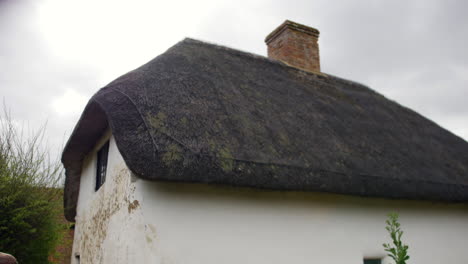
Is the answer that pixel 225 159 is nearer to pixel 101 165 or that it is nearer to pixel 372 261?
pixel 372 261

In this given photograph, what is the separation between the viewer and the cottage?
13.3 ft

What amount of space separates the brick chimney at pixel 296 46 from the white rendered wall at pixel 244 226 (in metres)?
4.52

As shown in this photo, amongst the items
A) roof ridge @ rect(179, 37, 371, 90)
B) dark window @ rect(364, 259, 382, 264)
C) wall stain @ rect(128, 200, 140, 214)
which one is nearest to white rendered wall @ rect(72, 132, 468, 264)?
wall stain @ rect(128, 200, 140, 214)

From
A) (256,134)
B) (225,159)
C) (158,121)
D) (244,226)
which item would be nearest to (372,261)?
(244,226)

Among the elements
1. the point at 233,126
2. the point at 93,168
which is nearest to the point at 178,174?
the point at 233,126

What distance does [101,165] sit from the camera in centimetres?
668

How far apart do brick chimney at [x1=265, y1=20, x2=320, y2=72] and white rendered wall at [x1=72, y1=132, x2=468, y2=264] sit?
4.52m

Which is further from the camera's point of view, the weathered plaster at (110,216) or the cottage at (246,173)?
the weathered plaster at (110,216)

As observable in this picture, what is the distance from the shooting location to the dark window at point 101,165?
6.40m

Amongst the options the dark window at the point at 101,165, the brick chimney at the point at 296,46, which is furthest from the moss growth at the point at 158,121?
the brick chimney at the point at 296,46

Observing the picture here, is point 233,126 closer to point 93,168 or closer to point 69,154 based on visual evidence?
point 93,168

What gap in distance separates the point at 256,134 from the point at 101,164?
3.23m

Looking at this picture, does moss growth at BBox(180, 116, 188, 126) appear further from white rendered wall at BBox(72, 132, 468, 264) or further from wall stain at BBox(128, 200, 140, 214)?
wall stain at BBox(128, 200, 140, 214)

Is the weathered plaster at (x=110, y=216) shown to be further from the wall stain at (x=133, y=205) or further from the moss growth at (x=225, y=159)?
the moss growth at (x=225, y=159)
